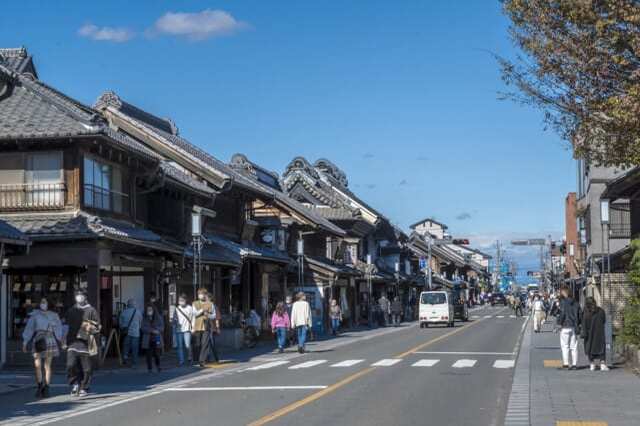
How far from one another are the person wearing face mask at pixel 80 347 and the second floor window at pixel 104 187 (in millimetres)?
8697

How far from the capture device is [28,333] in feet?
57.6

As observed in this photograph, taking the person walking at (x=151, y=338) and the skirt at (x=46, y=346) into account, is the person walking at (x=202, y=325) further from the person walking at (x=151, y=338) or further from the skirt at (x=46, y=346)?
the skirt at (x=46, y=346)

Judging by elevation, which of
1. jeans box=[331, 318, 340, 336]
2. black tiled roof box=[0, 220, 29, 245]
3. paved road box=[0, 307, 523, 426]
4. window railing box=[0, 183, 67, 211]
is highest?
window railing box=[0, 183, 67, 211]

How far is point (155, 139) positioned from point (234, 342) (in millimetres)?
9615

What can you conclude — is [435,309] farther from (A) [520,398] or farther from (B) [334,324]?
(A) [520,398]

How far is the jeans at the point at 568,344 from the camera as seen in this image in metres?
20.7

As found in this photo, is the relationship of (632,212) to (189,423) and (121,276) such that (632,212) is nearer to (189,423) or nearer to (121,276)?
(121,276)

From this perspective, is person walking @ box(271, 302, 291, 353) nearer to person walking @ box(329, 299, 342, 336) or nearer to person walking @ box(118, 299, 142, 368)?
person walking @ box(118, 299, 142, 368)

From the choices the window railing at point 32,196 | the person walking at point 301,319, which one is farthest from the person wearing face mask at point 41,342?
the person walking at point 301,319

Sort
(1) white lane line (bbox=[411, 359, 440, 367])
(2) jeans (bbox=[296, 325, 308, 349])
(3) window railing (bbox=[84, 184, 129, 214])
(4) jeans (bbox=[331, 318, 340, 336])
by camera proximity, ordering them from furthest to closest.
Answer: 1. (4) jeans (bbox=[331, 318, 340, 336])
2. (2) jeans (bbox=[296, 325, 308, 349])
3. (3) window railing (bbox=[84, 184, 129, 214])
4. (1) white lane line (bbox=[411, 359, 440, 367])

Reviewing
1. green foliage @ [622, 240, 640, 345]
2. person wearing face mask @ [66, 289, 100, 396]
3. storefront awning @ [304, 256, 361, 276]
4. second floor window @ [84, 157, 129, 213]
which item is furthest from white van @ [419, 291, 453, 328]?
person wearing face mask @ [66, 289, 100, 396]

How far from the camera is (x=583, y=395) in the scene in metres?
15.6

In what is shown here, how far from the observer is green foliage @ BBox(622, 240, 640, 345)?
2112cm

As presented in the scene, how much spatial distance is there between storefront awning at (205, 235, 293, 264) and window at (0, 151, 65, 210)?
30.7 feet
